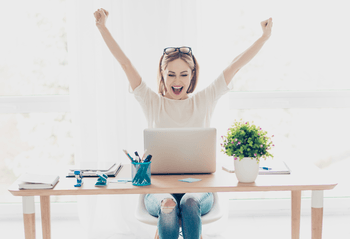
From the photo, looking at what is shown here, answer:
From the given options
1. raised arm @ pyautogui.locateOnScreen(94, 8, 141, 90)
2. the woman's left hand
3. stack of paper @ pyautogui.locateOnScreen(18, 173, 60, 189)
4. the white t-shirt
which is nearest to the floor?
the white t-shirt

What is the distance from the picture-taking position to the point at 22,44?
9.09ft

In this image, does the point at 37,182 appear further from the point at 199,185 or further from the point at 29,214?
the point at 199,185

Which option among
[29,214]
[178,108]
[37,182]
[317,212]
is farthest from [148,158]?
[317,212]

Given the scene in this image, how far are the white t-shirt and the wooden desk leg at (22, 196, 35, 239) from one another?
2.75ft

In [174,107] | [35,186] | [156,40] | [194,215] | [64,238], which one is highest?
[156,40]

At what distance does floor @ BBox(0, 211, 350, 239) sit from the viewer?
2496mm

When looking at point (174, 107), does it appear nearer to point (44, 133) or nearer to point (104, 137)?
point (104, 137)

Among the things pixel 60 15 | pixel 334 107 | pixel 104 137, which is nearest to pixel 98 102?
pixel 104 137

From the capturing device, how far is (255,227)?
8.59 feet

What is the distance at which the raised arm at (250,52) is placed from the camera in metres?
1.93

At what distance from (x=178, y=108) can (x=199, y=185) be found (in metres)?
0.75

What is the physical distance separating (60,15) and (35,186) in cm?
173

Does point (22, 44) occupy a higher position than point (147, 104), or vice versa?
point (22, 44)

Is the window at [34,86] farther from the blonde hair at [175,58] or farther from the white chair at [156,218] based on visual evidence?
the white chair at [156,218]
